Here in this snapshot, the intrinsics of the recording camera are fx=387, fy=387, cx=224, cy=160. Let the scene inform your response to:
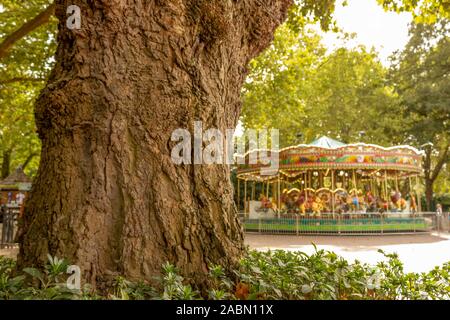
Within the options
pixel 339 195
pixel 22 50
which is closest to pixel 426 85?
pixel 339 195

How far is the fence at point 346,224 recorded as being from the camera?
16.1 meters

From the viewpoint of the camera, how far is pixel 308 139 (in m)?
28.5

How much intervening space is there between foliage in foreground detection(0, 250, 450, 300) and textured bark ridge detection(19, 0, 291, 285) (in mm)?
170

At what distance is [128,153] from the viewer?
9.50ft

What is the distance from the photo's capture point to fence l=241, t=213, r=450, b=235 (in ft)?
52.7

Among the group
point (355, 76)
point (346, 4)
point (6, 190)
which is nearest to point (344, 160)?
point (346, 4)

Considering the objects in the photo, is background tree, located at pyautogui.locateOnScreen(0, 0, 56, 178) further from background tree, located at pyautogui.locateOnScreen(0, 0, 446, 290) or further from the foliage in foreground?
the foliage in foreground

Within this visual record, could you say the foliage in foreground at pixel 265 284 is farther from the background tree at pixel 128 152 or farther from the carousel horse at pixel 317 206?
the carousel horse at pixel 317 206

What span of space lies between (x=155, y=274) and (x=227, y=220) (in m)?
0.74

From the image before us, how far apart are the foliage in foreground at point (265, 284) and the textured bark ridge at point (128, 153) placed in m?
0.17

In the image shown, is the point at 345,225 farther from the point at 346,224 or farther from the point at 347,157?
the point at 347,157

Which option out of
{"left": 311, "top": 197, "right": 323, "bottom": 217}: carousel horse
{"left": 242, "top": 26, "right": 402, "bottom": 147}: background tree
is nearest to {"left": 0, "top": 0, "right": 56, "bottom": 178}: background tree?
{"left": 311, "top": 197, "right": 323, "bottom": 217}: carousel horse

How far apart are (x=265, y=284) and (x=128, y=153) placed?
1362 millimetres
